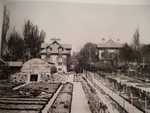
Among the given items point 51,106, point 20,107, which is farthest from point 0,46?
point 51,106

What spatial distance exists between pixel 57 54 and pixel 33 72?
27 cm

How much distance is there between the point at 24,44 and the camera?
2.07 meters

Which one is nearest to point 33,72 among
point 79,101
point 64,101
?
point 64,101

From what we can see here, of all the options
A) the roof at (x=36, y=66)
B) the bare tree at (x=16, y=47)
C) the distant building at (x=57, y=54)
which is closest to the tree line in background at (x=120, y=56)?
the distant building at (x=57, y=54)

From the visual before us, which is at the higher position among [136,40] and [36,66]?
[136,40]

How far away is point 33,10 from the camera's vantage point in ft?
7.00

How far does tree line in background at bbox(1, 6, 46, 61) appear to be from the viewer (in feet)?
6.77

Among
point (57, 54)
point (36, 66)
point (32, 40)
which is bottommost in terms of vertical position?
point (36, 66)

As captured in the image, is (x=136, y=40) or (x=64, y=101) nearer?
(x=64, y=101)

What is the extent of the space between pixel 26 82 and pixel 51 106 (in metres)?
0.33

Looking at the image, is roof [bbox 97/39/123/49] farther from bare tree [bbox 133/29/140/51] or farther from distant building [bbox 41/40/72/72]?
distant building [bbox 41/40/72/72]

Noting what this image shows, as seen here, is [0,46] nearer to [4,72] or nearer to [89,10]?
[4,72]

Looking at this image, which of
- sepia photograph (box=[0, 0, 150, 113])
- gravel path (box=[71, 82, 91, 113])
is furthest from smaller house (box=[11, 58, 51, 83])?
gravel path (box=[71, 82, 91, 113])

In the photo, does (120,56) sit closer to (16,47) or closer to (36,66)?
(36,66)
